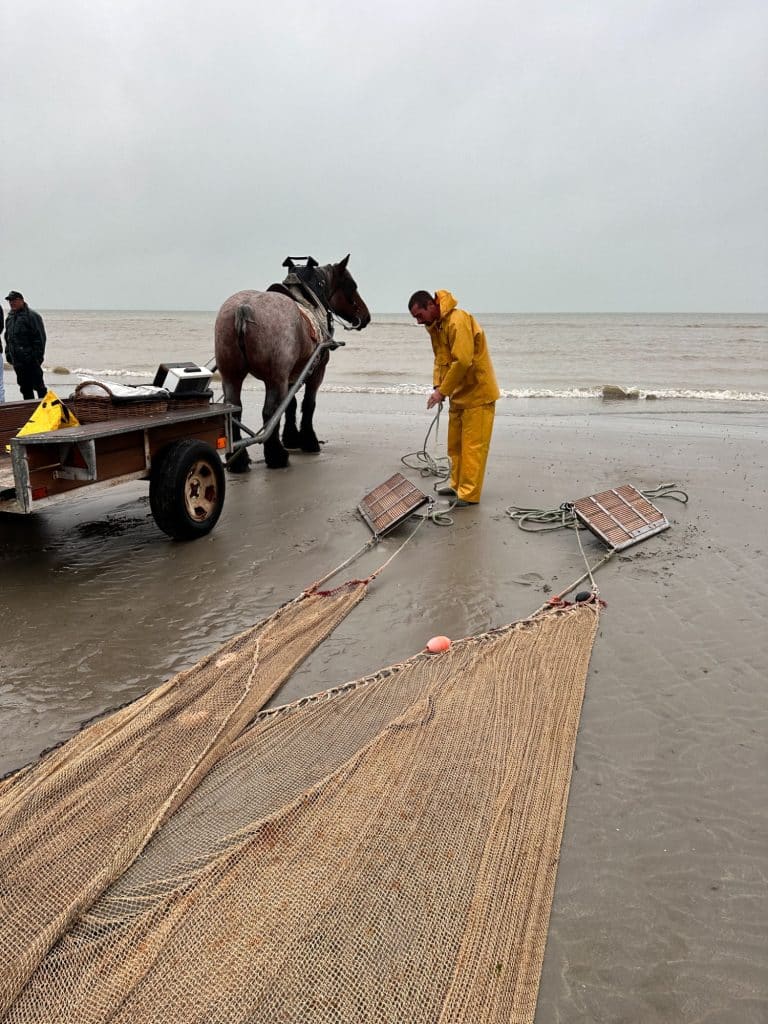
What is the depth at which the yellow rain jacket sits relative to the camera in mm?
6422

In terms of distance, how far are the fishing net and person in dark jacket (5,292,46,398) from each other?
9.69 meters

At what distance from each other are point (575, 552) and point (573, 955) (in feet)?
12.5

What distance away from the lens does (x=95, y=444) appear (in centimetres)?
472

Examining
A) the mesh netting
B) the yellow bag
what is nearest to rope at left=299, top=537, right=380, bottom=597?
the mesh netting

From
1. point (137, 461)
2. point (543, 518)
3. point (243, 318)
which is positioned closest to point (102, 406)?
point (137, 461)

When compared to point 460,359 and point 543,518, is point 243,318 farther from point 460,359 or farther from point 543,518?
point 543,518

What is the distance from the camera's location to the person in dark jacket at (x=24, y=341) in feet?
34.3

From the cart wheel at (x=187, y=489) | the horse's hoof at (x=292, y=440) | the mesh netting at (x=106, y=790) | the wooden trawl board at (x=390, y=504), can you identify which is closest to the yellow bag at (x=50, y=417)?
the cart wheel at (x=187, y=489)

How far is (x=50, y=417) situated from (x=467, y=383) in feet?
12.4

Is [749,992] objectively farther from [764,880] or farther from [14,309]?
[14,309]

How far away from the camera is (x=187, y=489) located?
555 centimetres

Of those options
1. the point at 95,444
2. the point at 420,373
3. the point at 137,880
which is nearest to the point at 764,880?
the point at 137,880

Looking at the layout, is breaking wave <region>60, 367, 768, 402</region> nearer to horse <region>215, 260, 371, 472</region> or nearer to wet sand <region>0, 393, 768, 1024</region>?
horse <region>215, 260, 371, 472</region>

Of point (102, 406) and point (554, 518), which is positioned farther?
point (554, 518)
